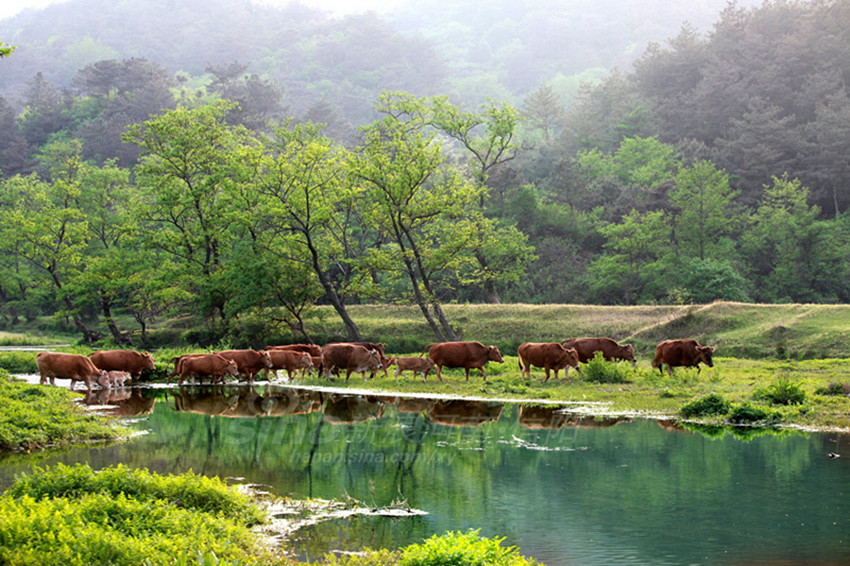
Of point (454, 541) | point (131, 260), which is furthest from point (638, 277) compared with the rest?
point (454, 541)

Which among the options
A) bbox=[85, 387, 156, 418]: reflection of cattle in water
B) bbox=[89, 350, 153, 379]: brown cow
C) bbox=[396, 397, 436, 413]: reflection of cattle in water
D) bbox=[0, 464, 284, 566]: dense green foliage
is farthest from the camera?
bbox=[89, 350, 153, 379]: brown cow

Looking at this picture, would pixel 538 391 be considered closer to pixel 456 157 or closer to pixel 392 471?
pixel 392 471

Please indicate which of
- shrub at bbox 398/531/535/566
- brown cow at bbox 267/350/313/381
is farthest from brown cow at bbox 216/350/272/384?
shrub at bbox 398/531/535/566

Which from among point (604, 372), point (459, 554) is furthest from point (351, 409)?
point (459, 554)

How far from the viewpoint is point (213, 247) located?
167 ft

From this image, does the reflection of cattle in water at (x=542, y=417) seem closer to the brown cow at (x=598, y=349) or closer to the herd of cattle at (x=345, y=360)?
the herd of cattle at (x=345, y=360)

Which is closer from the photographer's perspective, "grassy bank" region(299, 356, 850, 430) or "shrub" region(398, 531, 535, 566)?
"shrub" region(398, 531, 535, 566)

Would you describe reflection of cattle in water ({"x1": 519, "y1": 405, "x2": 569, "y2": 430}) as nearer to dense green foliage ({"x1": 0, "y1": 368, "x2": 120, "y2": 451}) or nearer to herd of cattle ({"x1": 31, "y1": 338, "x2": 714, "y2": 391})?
herd of cattle ({"x1": 31, "y1": 338, "x2": 714, "y2": 391})

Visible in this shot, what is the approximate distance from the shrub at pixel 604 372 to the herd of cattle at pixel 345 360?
657 millimetres

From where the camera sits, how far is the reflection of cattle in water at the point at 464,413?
20.8 metres

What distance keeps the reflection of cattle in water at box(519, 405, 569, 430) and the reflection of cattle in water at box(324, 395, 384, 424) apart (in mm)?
3803

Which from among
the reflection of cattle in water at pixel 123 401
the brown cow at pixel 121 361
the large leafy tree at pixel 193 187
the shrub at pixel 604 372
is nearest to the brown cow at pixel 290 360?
the brown cow at pixel 121 361

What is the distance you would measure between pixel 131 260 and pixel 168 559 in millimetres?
44972

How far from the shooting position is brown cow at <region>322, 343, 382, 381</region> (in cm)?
3067
